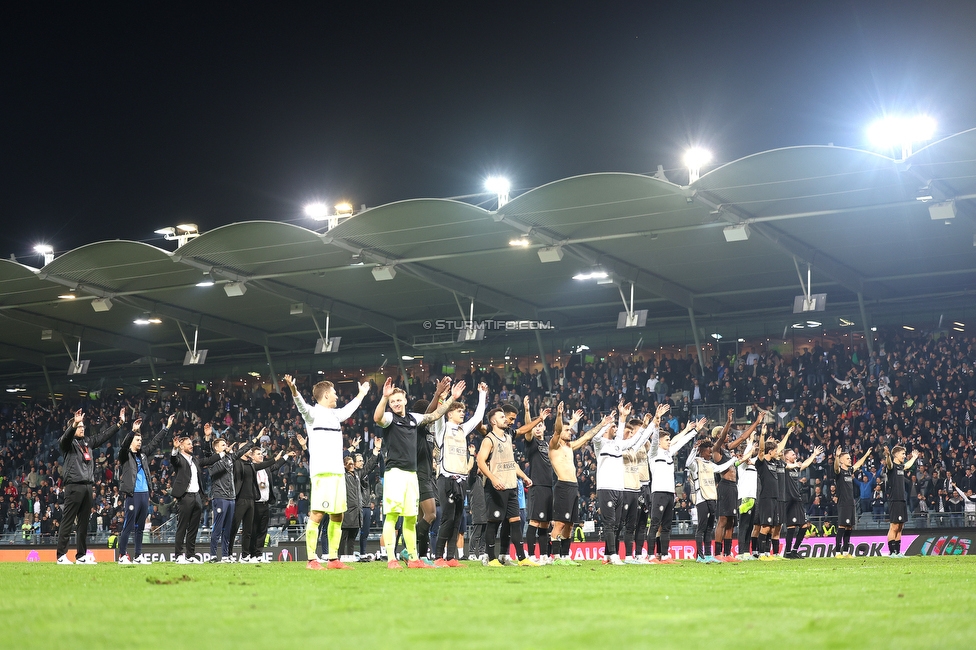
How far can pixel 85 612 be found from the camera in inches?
249

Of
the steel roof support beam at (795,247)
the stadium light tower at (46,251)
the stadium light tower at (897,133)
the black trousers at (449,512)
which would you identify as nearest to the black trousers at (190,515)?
the black trousers at (449,512)

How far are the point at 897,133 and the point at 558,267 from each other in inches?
424

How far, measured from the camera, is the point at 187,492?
1616 cm

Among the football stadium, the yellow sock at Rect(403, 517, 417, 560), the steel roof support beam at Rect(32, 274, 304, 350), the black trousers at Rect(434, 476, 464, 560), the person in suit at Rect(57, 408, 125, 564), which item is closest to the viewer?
the football stadium

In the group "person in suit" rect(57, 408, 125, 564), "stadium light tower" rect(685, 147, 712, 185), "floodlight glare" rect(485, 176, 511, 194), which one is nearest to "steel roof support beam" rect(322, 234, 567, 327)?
"floodlight glare" rect(485, 176, 511, 194)

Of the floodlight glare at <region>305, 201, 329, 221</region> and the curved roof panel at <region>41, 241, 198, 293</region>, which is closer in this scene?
→ the floodlight glare at <region>305, 201, 329, 221</region>

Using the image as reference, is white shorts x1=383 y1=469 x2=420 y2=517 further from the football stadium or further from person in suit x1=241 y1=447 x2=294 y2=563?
person in suit x1=241 y1=447 x2=294 y2=563

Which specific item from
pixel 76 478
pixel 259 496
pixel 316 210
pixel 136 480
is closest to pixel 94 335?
pixel 316 210

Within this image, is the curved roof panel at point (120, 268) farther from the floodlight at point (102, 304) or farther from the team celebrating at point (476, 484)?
the team celebrating at point (476, 484)

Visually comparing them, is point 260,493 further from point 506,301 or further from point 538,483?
point 506,301

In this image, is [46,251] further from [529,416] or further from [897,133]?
[897,133]

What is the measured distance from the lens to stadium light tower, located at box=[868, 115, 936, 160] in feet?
61.2

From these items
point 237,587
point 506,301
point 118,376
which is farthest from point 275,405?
point 237,587

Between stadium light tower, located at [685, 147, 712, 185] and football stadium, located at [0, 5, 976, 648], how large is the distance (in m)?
0.05
